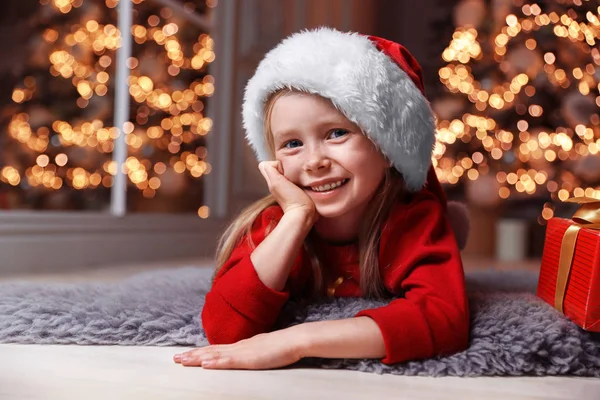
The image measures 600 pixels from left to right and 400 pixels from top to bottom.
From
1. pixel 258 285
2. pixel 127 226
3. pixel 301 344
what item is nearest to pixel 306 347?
pixel 301 344

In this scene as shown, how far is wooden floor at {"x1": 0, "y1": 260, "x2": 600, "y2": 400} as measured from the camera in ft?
2.47

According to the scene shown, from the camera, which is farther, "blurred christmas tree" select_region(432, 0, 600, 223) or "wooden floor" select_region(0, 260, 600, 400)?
"blurred christmas tree" select_region(432, 0, 600, 223)

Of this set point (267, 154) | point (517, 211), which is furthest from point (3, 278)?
point (517, 211)

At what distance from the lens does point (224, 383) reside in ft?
2.60

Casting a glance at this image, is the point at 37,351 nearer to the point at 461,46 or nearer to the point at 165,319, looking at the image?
the point at 165,319

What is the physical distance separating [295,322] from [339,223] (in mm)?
196

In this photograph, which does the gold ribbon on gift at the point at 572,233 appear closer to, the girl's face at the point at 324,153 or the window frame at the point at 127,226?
the girl's face at the point at 324,153

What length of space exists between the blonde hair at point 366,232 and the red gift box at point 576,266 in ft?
0.93

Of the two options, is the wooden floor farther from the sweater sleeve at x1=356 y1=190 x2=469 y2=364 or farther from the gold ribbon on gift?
the gold ribbon on gift

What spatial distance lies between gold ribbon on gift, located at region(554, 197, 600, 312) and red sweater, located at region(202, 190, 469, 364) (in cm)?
18

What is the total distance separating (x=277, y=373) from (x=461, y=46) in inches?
114

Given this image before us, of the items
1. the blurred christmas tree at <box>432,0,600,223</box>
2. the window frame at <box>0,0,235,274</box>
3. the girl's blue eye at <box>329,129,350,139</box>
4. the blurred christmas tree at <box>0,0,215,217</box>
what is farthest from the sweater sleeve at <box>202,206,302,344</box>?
the blurred christmas tree at <box>432,0,600,223</box>

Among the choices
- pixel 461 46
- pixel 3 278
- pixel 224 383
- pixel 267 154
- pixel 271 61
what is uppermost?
pixel 461 46

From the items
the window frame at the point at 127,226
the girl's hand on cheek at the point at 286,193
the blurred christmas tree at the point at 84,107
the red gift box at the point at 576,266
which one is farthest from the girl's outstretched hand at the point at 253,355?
the blurred christmas tree at the point at 84,107
